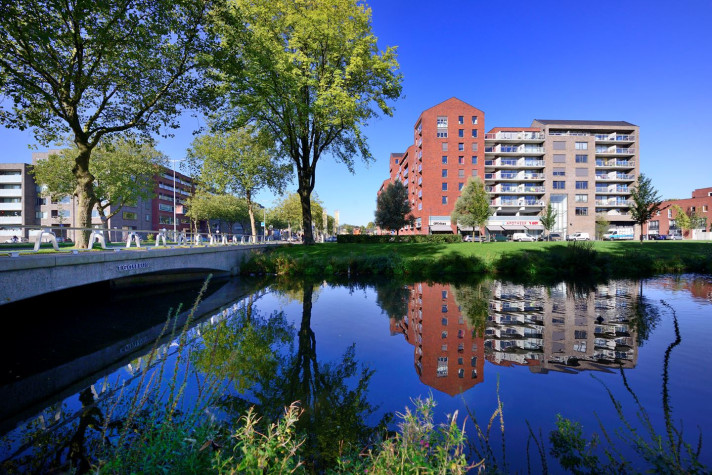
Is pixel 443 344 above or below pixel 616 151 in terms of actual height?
below

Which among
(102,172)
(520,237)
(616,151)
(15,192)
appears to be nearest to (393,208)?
(520,237)

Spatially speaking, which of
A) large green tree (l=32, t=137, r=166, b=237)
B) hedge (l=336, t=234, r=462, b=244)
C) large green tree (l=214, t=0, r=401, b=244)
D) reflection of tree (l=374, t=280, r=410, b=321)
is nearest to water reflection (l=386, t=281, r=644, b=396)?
reflection of tree (l=374, t=280, r=410, b=321)

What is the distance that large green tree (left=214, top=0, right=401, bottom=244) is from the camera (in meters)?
18.0

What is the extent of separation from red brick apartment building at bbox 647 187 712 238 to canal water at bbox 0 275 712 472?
8292cm

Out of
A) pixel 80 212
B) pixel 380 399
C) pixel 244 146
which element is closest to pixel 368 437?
pixel 380 399

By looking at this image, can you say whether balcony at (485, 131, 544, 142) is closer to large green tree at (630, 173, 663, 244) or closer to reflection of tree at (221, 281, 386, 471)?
large green tree at (630, 173, 663, 244)

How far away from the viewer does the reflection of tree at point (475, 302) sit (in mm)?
9394

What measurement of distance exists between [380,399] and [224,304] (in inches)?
370

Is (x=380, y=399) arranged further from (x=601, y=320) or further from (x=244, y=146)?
(x=244, y=146)

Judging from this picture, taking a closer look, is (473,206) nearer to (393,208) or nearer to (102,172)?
(393,208)

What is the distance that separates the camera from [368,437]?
3.90 m

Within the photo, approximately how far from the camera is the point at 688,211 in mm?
76688

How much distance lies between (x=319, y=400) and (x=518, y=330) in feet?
20.3

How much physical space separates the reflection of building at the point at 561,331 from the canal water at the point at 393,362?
0.05 meters
